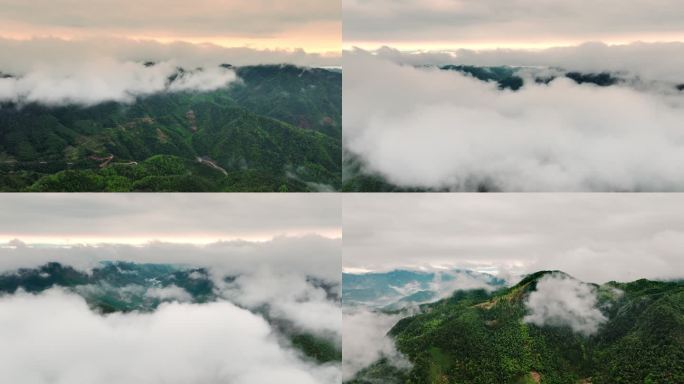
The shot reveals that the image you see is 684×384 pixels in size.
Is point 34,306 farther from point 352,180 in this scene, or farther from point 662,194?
point 662,194

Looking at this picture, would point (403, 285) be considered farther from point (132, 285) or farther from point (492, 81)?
point (132, 285)

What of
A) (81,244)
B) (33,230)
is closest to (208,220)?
(81,244)

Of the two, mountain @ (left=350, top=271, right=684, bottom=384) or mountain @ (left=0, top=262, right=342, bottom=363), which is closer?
mountain @ (left=350, top=271, right=684, bottom=384)

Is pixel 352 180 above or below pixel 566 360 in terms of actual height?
above

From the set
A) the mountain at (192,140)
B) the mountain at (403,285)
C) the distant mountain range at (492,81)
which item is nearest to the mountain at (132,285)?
the mountain at (403,285)

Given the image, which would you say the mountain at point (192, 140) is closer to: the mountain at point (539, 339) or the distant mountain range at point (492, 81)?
the distant mountain range at point (492, 81)

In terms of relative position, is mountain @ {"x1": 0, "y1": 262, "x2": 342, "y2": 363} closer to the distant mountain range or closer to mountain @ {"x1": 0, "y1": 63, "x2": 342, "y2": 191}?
mountain @ {"x1": 0, "y1": 63, "x2": 342, "y2": 191}

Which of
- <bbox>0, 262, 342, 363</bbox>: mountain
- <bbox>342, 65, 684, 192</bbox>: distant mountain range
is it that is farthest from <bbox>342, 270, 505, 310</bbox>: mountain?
→ <bbox>342, 65, 684, 192</bbox>: distant mountain range

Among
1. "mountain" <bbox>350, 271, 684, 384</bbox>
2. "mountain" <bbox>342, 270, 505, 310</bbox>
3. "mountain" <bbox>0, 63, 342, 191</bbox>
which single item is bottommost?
"mountain" <bbox>350, 271, 684, 384</bbox>
